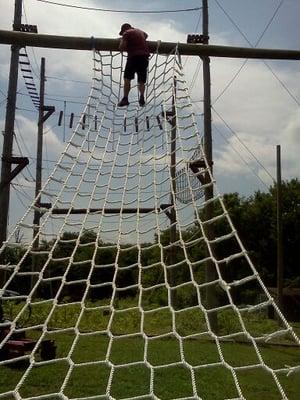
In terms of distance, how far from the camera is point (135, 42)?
4137mm

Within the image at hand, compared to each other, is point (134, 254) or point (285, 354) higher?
point (134, 254)

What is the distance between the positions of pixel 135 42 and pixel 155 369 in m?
2.21

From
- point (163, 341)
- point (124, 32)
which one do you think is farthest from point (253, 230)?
point (124, 32)

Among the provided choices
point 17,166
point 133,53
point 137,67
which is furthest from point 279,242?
point 133,53

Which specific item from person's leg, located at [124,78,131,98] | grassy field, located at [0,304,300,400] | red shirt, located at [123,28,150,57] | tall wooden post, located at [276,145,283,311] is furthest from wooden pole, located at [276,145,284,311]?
red shirt, located at [123,28,150,57]

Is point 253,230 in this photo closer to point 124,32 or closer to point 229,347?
point 229,347

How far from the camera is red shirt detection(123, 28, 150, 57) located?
13.4 ft

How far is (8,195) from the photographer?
609 cm

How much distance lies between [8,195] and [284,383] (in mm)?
3207

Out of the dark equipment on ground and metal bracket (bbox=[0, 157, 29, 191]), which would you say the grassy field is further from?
metal bracket (bbox=[0, 157, 29, 191])

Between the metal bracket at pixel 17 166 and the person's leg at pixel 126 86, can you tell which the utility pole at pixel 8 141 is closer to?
the metal bracket at pixel 17 166

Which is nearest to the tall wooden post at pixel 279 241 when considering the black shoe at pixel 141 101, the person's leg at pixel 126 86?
the black shoe at pixel 141 101

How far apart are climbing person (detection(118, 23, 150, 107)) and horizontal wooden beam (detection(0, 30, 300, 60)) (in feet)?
0.23

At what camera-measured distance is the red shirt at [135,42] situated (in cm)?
410
